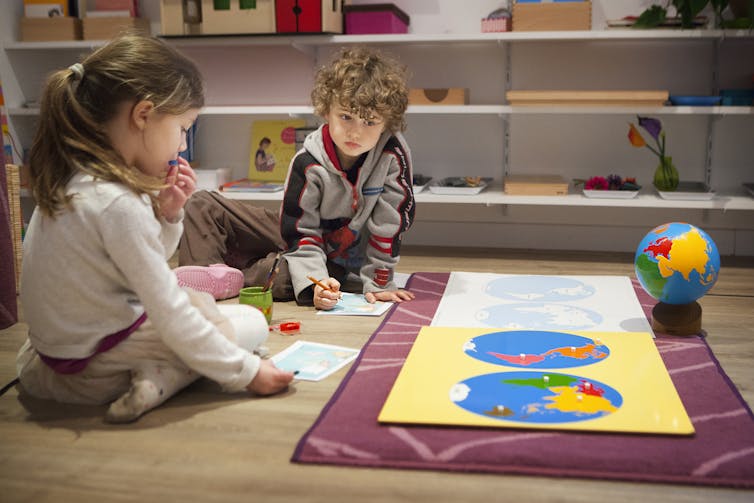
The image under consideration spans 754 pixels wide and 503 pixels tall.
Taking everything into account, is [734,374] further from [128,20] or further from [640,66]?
[128,20]

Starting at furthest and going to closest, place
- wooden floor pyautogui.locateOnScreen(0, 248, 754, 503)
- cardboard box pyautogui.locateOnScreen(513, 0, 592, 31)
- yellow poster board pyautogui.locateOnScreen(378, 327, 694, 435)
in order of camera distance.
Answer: cardboard box pyautogui.locateOnScreen(513, 0, 592, 31), yellow poster board pyautogui.locateOnScreen(378, 327, 694, 435), wooden floor pyautogui.locateOnScreen(0, 248, 754, 503)

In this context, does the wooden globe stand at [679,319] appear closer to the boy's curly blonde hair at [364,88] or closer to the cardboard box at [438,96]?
the boy's curly blonde hair at [364,88]

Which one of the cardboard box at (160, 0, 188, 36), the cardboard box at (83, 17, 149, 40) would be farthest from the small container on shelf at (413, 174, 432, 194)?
the cardboard box at (83, 17, 149, 40)

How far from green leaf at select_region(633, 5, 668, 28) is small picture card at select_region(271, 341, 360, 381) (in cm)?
177

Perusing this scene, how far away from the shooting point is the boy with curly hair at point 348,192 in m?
2.33

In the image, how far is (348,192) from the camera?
2484mm

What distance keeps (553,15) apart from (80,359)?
2.19 m

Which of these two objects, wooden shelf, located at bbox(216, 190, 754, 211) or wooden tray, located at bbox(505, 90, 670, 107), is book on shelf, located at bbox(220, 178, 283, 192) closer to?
wooden shelf, located at bbox(216, 190, 754, 211)

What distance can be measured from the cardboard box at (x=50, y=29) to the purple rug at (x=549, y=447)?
2.46m

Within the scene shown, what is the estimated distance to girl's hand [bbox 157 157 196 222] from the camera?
1.69 metres

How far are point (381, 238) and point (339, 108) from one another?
43cm

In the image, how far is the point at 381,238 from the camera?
2494 millimetres

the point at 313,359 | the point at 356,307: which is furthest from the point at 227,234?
the point at 313,359

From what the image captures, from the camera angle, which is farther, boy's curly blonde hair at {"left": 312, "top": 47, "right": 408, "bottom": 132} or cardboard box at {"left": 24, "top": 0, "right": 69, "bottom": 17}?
cardboard box at {"left": 24, "top": 0, "right": 69, "bottom": 17}
